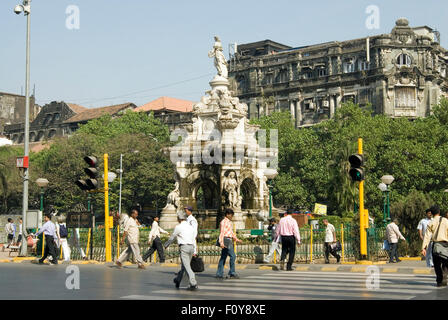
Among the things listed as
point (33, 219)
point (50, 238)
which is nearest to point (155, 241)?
point (50, 238)

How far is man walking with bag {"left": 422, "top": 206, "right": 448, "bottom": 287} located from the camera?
13367 millimetres

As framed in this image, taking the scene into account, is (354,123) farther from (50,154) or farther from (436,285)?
(436,285)

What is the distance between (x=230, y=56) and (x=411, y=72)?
83.8 ft

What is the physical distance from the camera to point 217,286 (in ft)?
45.5

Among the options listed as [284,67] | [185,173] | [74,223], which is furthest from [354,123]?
[74,223]

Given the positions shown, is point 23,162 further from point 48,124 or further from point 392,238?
point 48,124

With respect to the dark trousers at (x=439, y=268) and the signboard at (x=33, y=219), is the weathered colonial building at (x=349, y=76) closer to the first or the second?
the signboard at (x=33, y=219)

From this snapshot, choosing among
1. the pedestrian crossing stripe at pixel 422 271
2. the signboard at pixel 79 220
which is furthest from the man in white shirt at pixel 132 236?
the pedestrian crossing stripe at pixel 422 271

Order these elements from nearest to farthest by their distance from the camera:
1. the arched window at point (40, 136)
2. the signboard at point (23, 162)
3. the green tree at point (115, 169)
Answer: the signboard at point (23, 162), the green tree at point (115, 169), the arched window at point (40, 136)

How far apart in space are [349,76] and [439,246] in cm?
6566

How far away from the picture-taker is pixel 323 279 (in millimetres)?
15359

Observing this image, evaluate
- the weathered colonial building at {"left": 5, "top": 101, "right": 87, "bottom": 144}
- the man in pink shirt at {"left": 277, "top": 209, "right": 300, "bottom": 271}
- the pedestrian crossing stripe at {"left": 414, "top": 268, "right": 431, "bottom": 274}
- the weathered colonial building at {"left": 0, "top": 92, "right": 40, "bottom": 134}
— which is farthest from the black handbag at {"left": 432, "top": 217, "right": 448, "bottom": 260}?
the weathered colonial building at {"left": 0, "top": 92, "right": 40, "bottom": 134}

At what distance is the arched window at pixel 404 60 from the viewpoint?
246ft

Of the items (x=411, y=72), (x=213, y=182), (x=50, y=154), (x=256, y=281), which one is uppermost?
(x=411, y=72)
